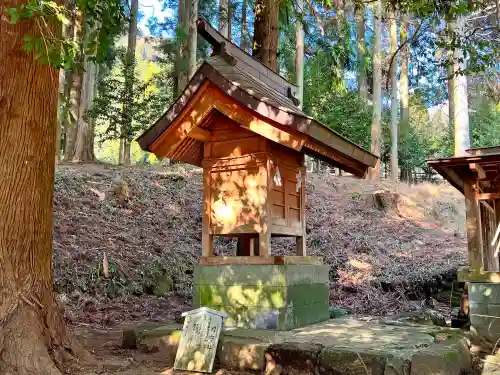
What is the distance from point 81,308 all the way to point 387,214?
12.7 metres

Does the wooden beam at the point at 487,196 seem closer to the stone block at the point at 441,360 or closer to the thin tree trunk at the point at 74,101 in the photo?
the stone block at the point at 441,360

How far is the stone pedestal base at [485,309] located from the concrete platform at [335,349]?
31 centimetres

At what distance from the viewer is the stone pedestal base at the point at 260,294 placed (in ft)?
19.2

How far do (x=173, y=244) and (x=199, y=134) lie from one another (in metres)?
5.59

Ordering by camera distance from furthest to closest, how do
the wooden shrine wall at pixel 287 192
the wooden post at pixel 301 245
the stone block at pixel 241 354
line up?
the wooden post at pixel 301 245
the wooden shrine wall at pixel 287 192
the stone block at pixel 241 354

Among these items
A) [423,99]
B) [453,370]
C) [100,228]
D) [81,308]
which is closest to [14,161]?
[81,308]

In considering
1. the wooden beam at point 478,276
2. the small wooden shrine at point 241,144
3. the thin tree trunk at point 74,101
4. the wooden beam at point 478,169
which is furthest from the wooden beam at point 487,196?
the thin tree trunk at point 74,101

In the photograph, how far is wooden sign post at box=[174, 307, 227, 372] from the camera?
16.7 ft

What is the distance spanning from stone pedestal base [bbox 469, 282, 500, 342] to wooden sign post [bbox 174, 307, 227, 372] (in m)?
3.47

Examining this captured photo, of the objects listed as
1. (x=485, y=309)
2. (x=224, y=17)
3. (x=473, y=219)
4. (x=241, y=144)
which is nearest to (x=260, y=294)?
(x=241, y=144)

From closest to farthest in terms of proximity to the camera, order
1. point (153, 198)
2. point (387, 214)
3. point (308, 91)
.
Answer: point (153, 198) < point (387, 214) < point (308, 91)

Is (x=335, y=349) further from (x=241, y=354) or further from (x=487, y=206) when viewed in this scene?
(x=487, y=206)

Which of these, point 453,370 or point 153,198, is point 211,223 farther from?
point 153,198

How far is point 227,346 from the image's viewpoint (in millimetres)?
5258
